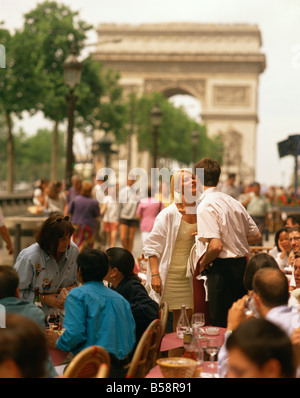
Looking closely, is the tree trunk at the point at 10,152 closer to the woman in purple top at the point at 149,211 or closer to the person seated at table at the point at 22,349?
the woman in purple top at the point at 149,211

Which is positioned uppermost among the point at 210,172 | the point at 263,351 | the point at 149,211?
the point at 210,172

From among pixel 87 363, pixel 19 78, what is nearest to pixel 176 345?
pixel 87 363

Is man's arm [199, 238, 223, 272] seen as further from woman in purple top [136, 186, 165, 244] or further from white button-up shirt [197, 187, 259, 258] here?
woman in purple top [136, 186, 165, 244]

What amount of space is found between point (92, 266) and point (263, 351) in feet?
6.71

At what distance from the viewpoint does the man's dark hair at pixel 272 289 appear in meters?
3.90

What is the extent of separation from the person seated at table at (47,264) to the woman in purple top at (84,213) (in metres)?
7.33

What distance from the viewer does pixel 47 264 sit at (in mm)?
5711

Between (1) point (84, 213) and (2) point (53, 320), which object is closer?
(2) point (53, 320)

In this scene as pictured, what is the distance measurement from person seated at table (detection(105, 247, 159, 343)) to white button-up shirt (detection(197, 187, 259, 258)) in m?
0.74

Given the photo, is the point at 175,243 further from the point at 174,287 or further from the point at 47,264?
the point at 47,264

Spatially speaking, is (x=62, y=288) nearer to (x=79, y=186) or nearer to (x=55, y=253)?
(x=55, y=253)

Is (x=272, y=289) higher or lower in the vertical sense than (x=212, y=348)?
higher
